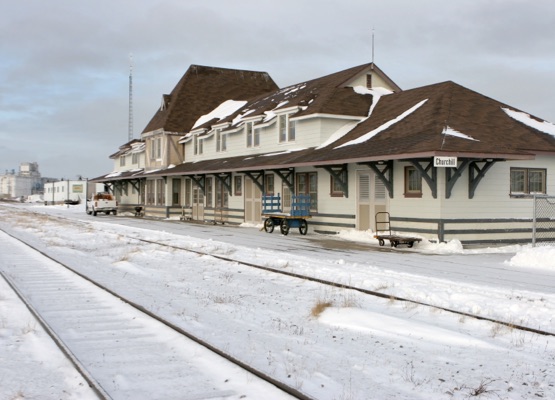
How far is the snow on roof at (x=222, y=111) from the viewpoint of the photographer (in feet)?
127

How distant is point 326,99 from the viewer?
26.8m

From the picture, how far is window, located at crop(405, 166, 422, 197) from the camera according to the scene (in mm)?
19697

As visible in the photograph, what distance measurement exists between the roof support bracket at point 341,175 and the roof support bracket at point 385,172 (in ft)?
7.06

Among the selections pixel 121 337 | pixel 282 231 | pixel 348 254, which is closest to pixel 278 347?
pixel 121 337

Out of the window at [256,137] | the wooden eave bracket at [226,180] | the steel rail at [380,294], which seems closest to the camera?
the steel rail at [380,294]

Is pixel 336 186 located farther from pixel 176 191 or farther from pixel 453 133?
pixel 176 191

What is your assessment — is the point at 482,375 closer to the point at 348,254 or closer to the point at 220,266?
the point at 220,266

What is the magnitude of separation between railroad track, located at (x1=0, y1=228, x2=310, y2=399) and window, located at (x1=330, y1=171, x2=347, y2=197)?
1416 cm

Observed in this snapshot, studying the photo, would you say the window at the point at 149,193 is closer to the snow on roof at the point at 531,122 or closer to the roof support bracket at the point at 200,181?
the roof support bracket at the point at 200,181

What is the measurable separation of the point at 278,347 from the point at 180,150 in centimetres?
3592

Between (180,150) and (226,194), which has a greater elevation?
(180,150)

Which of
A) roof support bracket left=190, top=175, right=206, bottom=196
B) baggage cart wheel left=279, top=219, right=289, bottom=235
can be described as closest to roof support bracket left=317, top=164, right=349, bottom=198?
baggage cart wheel left=279, top=219, right=289, bottom=235

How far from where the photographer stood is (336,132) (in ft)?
86.5

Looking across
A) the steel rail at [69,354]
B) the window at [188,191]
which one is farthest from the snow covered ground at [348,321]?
the window at [188,191]
